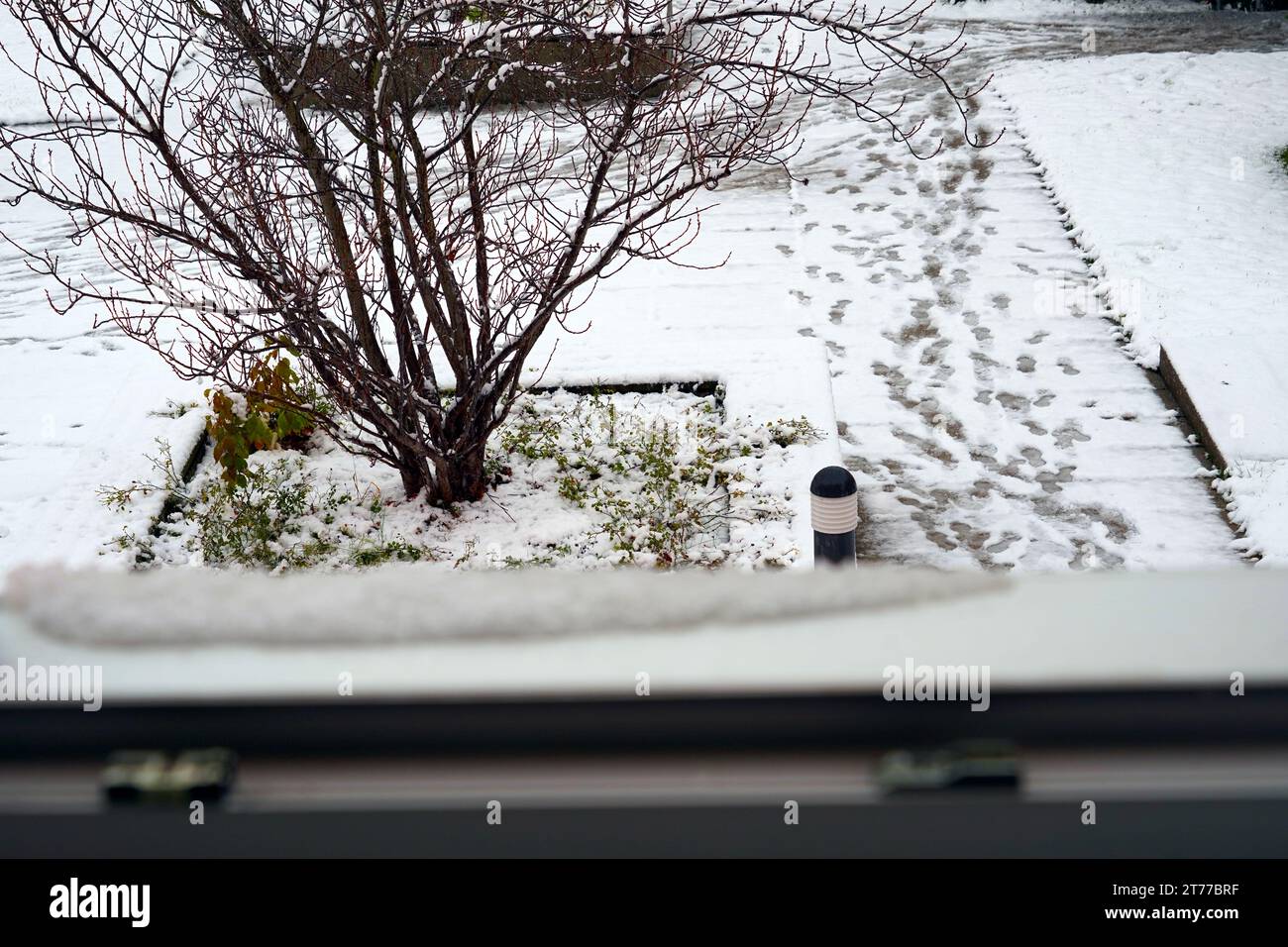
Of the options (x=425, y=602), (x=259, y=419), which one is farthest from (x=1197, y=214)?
(x=425, y=602)

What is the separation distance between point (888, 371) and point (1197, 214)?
11.7 feet

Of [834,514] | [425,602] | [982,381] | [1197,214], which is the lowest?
[425,602]

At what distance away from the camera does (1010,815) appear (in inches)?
34.8

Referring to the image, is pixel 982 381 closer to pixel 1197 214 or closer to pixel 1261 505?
pixel 1261 505

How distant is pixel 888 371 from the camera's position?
720 centimetres

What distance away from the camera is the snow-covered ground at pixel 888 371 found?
223 inches

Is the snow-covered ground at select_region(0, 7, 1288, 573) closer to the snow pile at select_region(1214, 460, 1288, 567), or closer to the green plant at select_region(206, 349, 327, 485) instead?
the snow pile at select_region(1214, 460, 1288, 567)

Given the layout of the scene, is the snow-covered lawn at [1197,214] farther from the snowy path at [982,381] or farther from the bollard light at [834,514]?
the bollard light at [834,514]

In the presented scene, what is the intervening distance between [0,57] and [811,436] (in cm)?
1451

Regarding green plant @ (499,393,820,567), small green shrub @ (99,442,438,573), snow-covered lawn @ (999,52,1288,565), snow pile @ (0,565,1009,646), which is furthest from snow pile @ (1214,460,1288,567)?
snow pile @ (0,565,1009,646)

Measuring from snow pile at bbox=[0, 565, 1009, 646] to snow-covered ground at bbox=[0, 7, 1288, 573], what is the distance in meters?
4.10

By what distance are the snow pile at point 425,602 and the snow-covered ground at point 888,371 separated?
4.10m
